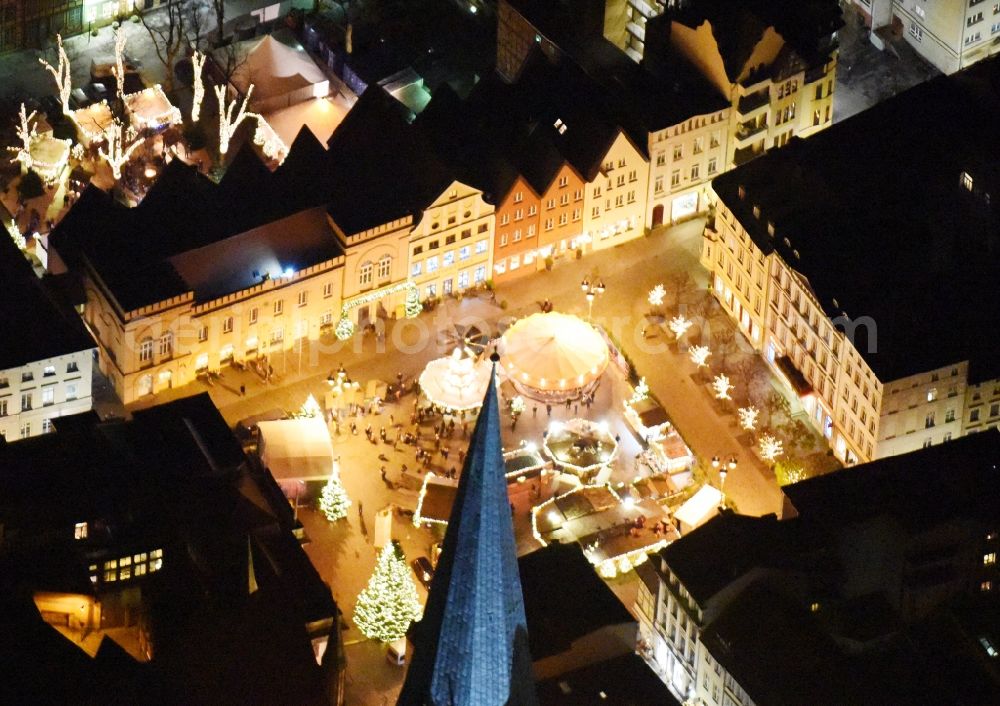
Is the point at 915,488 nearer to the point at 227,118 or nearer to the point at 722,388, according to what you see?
the point at 722,388

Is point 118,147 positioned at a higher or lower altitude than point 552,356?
higher

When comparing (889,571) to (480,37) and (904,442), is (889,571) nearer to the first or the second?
(904,442)

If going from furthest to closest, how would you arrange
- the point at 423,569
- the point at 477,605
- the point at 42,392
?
the point at 42,392, the point at 423,569, the point at 477,605

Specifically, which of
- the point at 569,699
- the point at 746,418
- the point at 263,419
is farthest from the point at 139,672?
the point at 746,418

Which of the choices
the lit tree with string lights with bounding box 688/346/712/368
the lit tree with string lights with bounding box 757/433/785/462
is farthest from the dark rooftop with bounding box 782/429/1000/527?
the lit tree with string lights with bounding box 688/346/712/368

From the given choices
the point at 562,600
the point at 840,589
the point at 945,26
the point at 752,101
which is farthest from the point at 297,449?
the point at 945,26
